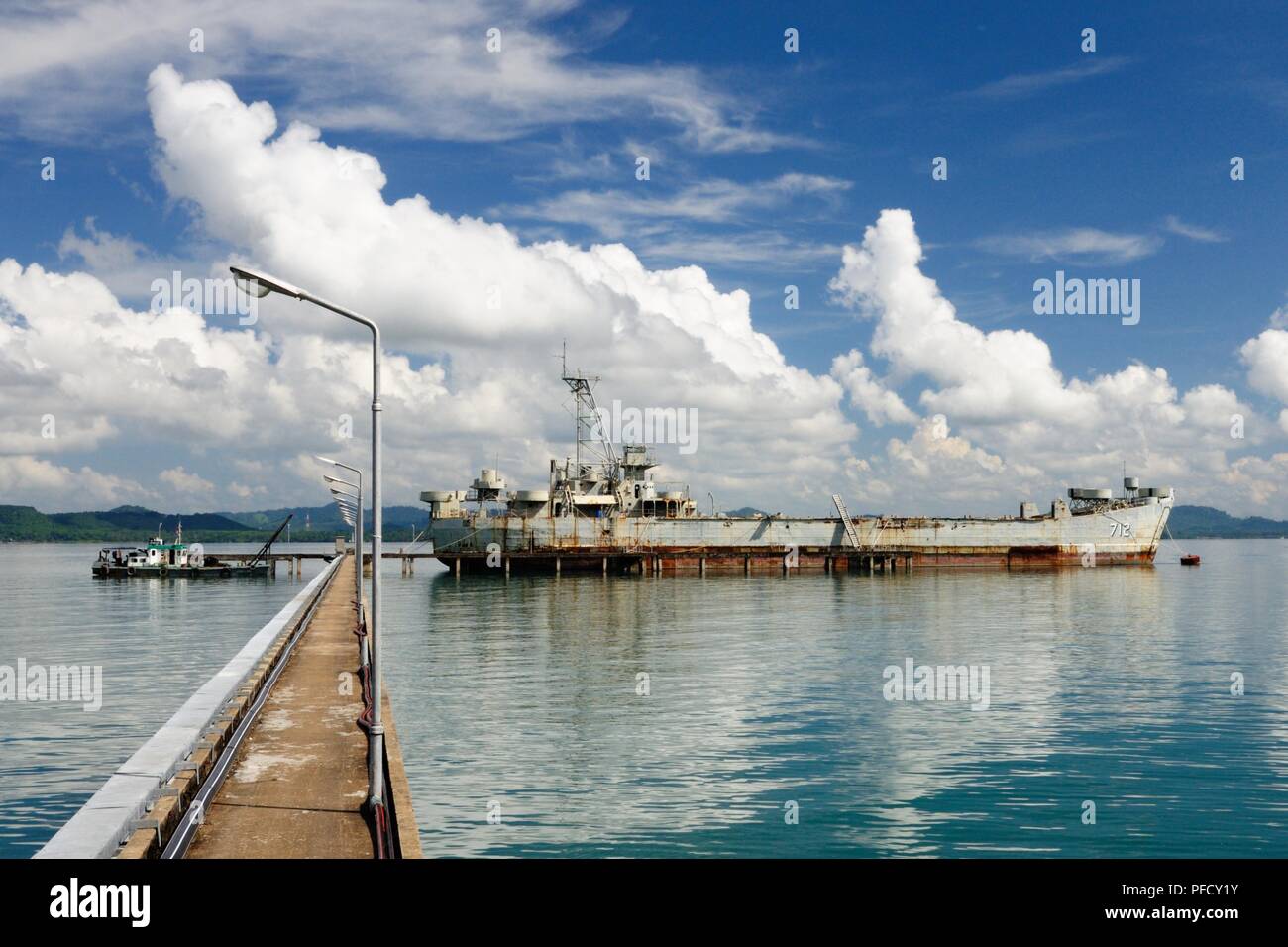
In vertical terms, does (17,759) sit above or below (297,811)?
below

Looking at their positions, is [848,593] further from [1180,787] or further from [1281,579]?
[1281,579]

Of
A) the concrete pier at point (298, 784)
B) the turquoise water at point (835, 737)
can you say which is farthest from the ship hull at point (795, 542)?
the concrete pier at point (298, 784)

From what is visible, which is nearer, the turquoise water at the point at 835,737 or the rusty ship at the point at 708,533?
Answer: the turquoise water at the point at 835,737

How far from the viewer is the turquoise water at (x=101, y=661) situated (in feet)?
67.8

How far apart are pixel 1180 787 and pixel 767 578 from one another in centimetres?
6670

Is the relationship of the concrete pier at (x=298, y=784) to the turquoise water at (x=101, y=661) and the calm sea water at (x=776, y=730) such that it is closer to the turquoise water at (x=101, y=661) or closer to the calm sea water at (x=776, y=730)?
the calm sea water at (x=776, y=730)

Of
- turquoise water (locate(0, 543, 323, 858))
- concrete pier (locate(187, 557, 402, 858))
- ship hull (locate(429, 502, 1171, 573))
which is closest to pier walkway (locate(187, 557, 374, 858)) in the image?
concrete pier (locate(187, 557, 402, 858))

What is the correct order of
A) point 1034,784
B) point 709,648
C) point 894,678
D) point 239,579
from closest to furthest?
point 1034,784
point 894,678
point 709,648
point 239,579

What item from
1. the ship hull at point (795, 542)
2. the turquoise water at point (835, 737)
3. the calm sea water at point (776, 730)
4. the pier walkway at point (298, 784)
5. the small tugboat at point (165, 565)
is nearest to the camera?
the pier walkway at point (298, 784)

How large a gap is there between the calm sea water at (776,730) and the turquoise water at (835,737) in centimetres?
10

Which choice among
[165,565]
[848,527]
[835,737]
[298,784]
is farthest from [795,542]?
[298,784]

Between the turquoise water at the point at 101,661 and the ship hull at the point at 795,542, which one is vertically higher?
the ship hull at the point at 795,542
